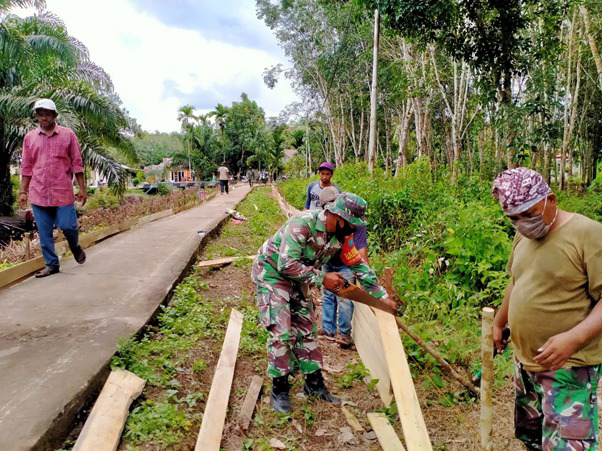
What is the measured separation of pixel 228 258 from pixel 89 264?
2.20 meters

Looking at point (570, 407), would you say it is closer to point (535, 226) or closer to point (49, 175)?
point (535, 226)

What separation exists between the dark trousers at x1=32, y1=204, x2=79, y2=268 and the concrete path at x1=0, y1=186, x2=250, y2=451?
33 centimetres

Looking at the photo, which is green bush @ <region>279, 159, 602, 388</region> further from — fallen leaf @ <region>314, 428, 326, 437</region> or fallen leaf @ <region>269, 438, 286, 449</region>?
fallen leaf @ <region>269, 438, 286, 449</region>

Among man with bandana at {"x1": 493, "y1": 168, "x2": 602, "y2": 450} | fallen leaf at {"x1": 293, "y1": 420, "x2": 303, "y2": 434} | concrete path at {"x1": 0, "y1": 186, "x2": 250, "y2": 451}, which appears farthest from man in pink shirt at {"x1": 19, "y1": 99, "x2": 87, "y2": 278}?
man with bandana at {"x1": 493, "y1": 168, "x2": 602, "y2": 450}

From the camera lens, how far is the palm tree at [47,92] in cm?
1002

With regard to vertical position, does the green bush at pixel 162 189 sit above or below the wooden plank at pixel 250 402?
above

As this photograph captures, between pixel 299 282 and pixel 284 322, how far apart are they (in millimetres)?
312

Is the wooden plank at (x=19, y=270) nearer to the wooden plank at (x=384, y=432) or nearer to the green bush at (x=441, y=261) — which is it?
the wooden plank at (x=384, y=432)

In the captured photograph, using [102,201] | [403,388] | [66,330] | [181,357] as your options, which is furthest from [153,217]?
[403,388]

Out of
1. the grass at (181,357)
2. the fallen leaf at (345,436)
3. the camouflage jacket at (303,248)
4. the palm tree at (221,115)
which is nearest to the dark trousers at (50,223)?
the grass at (181,357)

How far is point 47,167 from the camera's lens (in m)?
4.64

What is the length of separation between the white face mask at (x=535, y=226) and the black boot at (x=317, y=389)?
1.92 m

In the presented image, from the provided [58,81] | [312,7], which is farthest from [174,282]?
[312,7]

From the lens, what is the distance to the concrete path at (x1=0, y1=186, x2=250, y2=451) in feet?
7.47
